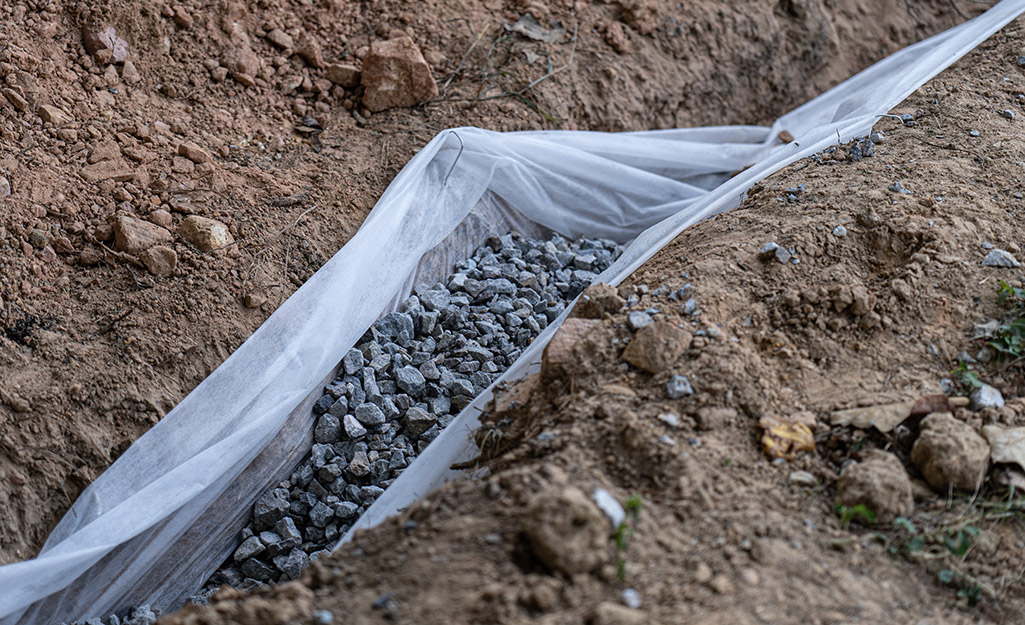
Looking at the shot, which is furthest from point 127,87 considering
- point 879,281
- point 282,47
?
point 879,281

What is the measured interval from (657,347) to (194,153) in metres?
2.01

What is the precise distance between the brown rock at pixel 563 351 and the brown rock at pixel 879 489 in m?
0.76

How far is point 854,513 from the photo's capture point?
195cm

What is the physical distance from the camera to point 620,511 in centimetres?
179

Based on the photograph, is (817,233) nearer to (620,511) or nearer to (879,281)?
(879,281)

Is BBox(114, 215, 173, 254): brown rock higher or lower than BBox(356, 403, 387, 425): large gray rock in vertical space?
higher

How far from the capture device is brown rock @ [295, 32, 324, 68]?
363 cm

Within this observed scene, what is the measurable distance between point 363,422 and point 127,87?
174 centimetres

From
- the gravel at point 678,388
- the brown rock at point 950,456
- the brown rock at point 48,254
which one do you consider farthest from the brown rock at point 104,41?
the brown rock at point 950,456

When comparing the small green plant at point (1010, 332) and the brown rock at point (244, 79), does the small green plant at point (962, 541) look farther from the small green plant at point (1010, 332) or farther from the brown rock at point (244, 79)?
the brown rock at point (244, 79)

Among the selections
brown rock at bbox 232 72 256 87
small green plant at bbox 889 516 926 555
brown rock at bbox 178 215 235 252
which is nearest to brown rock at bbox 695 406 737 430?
small green plant at bbox 889 516 926 555

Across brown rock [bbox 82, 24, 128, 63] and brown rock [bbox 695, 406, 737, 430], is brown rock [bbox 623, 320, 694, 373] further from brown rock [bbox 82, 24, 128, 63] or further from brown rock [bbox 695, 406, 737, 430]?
brown rock [bbox 82, 24, 128, 63]

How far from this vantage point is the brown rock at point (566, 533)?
165 centimetres

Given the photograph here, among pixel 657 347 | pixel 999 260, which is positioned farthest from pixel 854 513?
pixel 999 260
